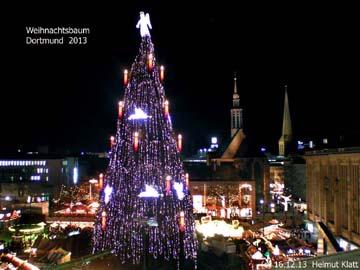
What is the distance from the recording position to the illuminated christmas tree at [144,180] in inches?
973

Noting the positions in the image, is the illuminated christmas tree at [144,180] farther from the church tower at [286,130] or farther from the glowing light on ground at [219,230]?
the church tower at [286,130]

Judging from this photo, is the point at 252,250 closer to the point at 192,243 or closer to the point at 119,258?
the point at 192,243

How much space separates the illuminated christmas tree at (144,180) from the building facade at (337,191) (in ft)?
32.9

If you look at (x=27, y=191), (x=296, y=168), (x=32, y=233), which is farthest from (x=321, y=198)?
(x=27, y=191)

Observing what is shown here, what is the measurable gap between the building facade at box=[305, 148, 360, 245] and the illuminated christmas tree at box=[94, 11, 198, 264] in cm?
1003

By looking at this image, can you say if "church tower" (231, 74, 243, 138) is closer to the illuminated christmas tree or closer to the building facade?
the building facade

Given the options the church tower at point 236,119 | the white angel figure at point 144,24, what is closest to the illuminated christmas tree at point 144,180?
the white angel figure at point 144,24

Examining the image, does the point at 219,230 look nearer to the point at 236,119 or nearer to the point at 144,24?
the point at 144,24

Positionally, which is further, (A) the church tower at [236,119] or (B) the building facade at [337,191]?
(A) the church tower at [236,119]

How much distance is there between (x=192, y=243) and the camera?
25922mm

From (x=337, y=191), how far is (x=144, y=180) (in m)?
13.5

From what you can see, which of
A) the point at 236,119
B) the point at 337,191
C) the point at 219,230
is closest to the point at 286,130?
the point at 236,119

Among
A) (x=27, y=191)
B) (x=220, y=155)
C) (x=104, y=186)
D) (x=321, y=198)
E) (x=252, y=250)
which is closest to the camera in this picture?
(x=252, y=250)

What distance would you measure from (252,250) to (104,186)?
426 inches
